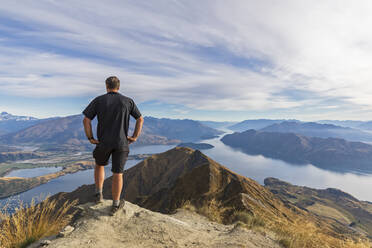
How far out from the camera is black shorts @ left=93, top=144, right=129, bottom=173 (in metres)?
4.73

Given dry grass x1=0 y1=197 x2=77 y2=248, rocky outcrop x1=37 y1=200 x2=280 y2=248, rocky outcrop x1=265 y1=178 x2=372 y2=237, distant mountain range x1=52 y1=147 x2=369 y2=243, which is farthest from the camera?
rocky outcrop x1=265 y1=178 x2=372 y2=237

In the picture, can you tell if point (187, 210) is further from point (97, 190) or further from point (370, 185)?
point (370, 185)

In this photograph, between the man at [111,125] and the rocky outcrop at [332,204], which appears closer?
the man at [111,125]

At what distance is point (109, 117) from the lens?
472 cm

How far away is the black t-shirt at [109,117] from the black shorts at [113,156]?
12cm

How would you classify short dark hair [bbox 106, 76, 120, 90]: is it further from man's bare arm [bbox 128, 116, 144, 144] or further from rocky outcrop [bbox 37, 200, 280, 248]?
rocky outcrop [bbox 37, 200, 280, 248]

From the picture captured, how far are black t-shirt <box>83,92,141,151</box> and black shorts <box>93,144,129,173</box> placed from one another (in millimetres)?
118

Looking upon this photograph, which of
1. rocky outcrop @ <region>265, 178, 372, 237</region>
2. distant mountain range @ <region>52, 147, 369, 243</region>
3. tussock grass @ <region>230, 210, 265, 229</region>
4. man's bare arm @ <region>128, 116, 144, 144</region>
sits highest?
man's bare arm @ <region>128, 116, 144, 144</region>

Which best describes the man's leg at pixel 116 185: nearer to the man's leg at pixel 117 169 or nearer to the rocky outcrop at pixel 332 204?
the man's leg at pixel 117 169

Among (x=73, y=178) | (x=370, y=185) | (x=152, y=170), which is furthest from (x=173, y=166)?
(x=370, y=185)

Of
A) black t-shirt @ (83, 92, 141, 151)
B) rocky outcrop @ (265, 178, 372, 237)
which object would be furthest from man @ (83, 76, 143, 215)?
rocky outcrop @ (265, 178, 372, 237)

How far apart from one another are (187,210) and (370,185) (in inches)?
10004

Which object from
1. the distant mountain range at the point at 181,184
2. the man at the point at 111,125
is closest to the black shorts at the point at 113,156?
the man at the point at 111,125

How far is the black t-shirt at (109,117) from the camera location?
15.4 ft
